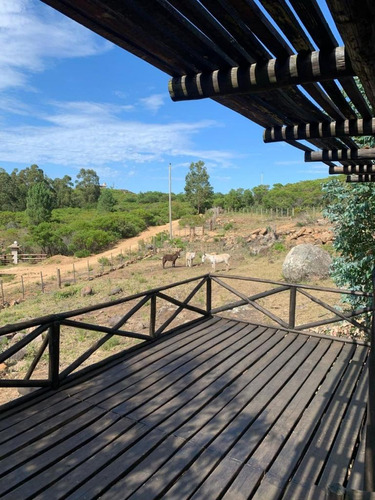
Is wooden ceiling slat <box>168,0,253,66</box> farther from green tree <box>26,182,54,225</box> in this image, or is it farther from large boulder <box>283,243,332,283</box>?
green tree <box>26,182,54,225</box>

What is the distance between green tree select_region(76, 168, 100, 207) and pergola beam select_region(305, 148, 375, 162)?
50720 millimetres

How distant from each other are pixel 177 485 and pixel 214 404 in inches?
38.3

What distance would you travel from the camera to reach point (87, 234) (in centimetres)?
2539

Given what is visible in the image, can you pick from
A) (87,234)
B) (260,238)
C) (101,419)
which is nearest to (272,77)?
(101,419)

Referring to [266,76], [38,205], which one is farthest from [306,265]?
[38,205]

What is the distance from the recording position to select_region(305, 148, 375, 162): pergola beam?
3319 mm

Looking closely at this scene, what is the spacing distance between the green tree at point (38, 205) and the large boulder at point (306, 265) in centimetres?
2783

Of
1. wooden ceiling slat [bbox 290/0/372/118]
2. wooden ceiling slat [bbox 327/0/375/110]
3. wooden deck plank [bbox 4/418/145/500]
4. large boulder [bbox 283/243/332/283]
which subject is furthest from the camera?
large boulder [bbox 283/243/332/283]

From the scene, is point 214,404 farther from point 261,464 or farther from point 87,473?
point 87,473

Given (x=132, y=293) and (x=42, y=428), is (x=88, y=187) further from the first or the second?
(x=42, y=428)

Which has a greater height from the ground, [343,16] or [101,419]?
[343,16]

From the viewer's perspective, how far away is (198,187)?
136 ft

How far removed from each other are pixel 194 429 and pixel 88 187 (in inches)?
2168

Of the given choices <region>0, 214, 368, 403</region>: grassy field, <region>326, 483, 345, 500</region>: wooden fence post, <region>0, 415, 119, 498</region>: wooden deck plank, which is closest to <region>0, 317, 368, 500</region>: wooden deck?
<region>0, 415, 119, 498</region>: wooden deck plank
